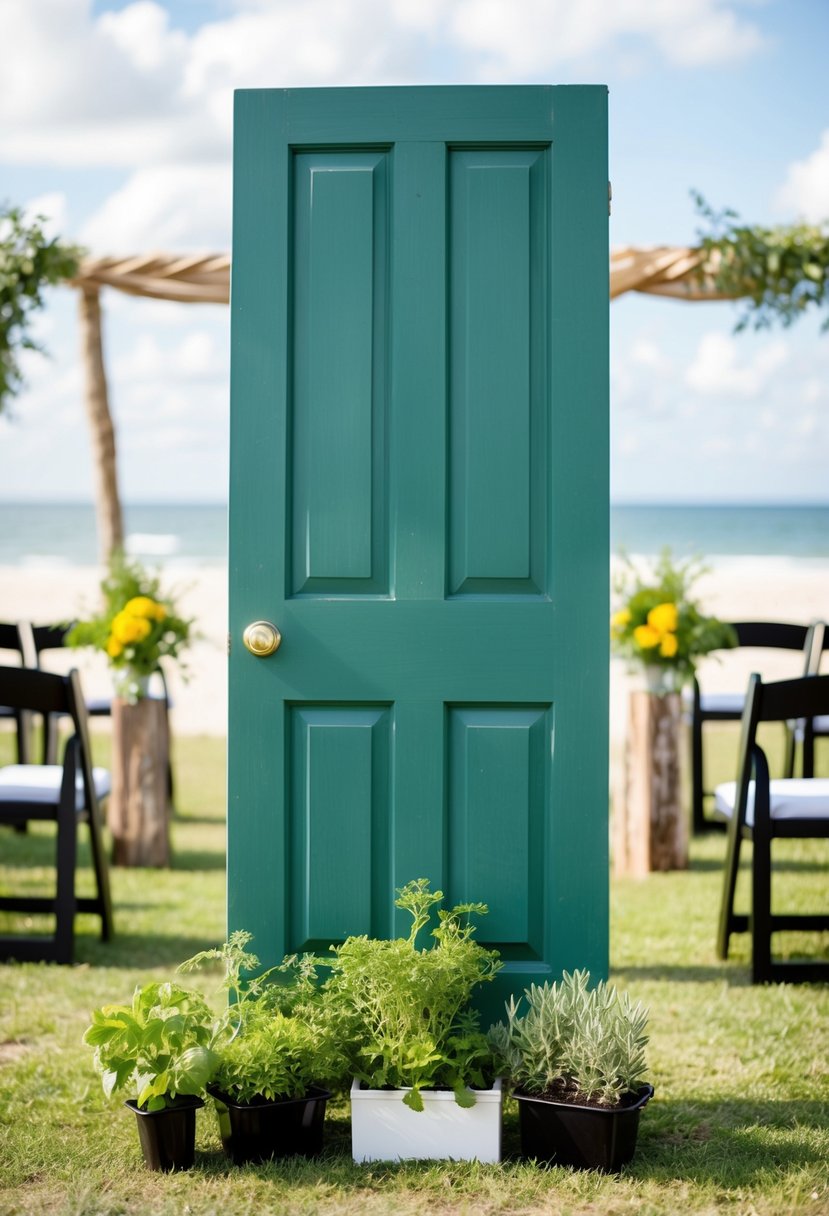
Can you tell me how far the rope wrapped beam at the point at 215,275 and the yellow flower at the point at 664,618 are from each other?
161 centimetres

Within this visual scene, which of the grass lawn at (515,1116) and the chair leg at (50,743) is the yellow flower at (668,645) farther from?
the chair leg at (50,743)

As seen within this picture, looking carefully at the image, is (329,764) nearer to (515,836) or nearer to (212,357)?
(515,836)

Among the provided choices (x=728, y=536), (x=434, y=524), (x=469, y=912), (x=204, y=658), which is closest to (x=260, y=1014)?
(x=469, y=912)

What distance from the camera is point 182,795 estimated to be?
23.3 feet

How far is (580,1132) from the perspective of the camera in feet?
8.23

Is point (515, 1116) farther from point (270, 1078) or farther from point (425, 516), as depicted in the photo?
point (425, 516)

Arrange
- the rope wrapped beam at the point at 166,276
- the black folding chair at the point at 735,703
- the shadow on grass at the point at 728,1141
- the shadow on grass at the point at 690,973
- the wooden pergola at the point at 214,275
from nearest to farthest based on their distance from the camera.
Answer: the shadow on grass at the point at 728,1141, the shadow on grass at the point at 690,973, the black folding chair at the point at 735,703, the wooden pergola at the point at 214,275, the rope wrapped beam at the point at 166,276

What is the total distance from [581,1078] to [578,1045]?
62mm

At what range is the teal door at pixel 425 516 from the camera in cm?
280

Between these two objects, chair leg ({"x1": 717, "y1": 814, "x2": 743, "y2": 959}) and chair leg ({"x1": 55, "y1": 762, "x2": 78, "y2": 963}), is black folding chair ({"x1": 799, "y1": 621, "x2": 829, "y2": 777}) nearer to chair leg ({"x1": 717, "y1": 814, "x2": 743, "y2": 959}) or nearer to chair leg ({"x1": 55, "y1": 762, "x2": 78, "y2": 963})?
chair leg ({"x1": 717, "y1": 814, "x2": 743, "y2": 959})

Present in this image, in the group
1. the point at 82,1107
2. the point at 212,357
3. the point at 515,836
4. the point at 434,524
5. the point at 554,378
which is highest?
the point at 212,357

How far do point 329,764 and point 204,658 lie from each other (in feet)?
47.4

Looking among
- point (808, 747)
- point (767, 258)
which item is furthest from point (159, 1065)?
point (767, 258)

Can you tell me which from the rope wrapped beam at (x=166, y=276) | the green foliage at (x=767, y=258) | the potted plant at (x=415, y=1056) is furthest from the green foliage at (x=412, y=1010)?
the rope wrapped beam at (x=166, y=276)
